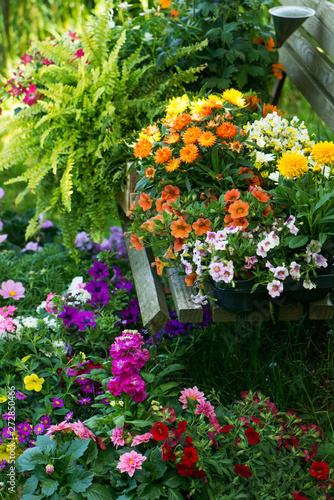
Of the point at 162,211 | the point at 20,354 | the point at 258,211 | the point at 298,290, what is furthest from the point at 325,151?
the point at 20,354

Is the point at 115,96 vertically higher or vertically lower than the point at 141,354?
higher

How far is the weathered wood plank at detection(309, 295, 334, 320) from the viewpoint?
1.82 metres

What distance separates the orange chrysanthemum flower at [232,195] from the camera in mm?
1790

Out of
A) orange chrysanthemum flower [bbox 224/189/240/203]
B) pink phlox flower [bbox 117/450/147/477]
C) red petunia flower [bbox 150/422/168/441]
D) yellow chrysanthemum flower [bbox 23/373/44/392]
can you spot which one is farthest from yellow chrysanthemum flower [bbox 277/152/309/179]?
yellow chrysanthemum flower [bbox 23/373/44/392]

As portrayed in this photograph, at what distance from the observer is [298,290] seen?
1.75 meters

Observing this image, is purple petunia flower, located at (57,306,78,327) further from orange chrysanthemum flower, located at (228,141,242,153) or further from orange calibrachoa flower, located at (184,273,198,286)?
orange chrysanthemum flower, located at (228,141,242,153)

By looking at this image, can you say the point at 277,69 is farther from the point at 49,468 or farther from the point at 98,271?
the point at 49,468

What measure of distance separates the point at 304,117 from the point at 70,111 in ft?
9.26

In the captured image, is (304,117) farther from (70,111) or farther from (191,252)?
(191,252)

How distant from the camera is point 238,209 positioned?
1.74m

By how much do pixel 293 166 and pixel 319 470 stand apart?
3.22ft

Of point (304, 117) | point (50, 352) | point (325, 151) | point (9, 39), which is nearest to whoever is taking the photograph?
point (325, 151)

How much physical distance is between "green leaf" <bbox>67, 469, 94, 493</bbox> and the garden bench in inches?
21.3

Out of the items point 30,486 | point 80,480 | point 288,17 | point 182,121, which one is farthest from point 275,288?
point 288,17
